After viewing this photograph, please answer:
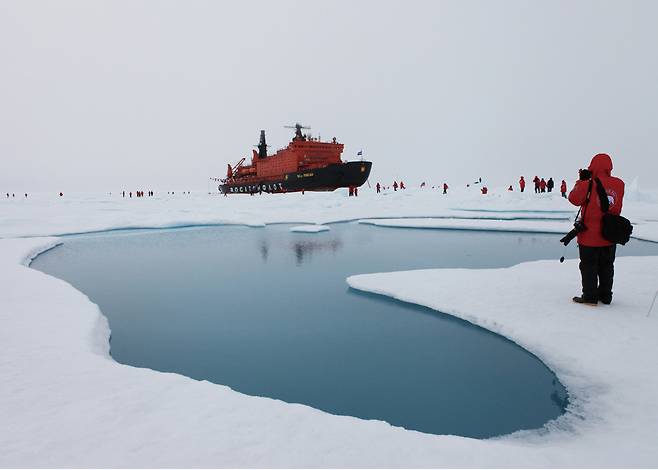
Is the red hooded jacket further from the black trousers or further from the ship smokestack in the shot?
the ship smokestack

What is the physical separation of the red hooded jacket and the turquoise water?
4.66 feet

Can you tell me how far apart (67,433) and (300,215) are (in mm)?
21451

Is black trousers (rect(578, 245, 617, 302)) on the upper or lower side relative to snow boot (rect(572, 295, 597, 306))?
upper

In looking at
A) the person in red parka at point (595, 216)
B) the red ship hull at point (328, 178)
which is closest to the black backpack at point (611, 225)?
the person in red parka at point (595, 216)

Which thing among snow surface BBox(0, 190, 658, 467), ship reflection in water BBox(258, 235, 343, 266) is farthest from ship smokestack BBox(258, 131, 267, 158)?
snow surface BBox(0, 190, 658, 467)

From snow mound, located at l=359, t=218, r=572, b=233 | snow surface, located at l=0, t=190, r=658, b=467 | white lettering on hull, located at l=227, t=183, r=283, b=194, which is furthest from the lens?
white lettering on hull, located at l=227, t=183, r=283, b=194

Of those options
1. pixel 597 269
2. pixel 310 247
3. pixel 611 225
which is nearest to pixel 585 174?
pixel 611 225

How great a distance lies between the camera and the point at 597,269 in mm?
5184

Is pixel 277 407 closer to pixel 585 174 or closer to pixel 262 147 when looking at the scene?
pixel 585 174

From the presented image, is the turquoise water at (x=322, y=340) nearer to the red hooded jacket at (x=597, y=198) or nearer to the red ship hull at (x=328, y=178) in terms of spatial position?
the red hooded jacket at (x=597, y=198)

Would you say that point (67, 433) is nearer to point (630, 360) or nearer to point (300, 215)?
point (630, 360)

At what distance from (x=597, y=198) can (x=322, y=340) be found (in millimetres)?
3867

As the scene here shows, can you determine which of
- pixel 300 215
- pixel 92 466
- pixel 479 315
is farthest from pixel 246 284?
pixel 300 215

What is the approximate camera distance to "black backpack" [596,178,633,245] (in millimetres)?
4770
